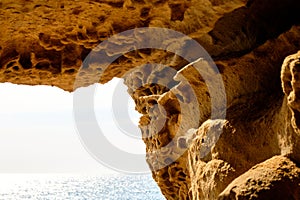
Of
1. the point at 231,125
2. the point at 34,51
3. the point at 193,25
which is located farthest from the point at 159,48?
the point at 231,125

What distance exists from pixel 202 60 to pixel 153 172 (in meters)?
1.25

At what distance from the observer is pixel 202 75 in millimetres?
2250

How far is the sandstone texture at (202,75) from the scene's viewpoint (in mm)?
1665

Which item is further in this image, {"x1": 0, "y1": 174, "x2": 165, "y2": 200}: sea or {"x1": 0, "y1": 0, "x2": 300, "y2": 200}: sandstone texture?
{"x1": 0, "y1": 174, "x2": 165, "y2": 200}: sea

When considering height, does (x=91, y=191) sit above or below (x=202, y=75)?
above

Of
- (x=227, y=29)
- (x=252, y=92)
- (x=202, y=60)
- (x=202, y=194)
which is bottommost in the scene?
(x=202, y=194)

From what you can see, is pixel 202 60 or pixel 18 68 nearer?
pixel 202 60

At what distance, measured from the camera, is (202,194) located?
81.0 inches

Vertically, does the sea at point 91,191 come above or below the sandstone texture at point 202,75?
above

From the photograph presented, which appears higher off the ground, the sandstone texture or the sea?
the sea

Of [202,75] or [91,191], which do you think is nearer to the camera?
[202,75]

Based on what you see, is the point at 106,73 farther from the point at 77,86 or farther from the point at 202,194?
the point at 202,194

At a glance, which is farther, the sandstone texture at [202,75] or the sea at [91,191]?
the sea at [91,191]

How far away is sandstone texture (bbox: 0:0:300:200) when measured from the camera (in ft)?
5.46
